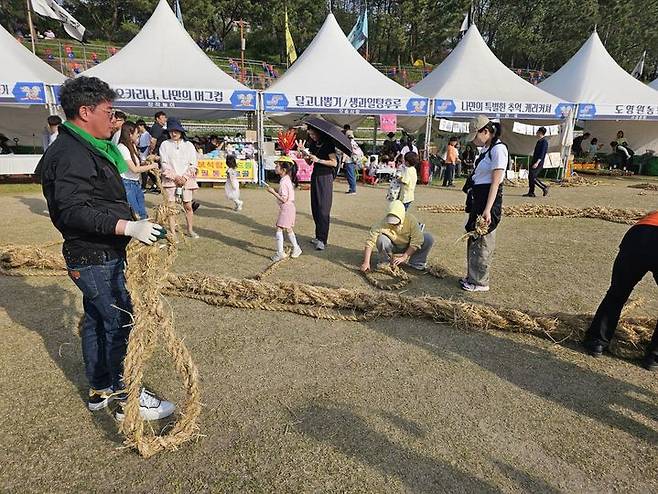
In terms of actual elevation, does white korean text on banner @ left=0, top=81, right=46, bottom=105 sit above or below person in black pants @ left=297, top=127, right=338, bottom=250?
above

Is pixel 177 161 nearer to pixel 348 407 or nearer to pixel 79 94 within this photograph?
pixel 79 94

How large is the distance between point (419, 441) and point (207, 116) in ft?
47.9

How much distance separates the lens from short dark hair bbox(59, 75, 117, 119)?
209cm

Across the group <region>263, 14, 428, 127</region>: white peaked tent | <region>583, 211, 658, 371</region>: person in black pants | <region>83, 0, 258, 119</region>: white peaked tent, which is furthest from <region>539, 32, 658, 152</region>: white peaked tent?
<region>583, 211, 658, 371</region>: person in black pants

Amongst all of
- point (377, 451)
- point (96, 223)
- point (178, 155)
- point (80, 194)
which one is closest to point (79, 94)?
point (80, 194)

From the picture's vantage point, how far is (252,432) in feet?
8.10

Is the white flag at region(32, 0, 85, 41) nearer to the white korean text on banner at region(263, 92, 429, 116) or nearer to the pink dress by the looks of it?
the white korean text on banner at region(263, 92, 429, 116)

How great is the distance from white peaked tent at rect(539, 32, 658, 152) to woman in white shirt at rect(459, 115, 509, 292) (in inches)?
510

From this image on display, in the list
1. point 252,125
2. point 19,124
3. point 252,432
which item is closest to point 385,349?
point 252,432

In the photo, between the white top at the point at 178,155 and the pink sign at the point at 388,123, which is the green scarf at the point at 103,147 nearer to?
the white top at the point at 178,155

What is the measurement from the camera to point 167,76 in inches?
454

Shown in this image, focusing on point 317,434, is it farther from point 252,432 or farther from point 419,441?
point 419,441

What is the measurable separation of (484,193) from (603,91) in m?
14.7

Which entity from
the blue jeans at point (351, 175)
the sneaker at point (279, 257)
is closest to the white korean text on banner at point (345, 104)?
the blue jeans at point (351, 175)
